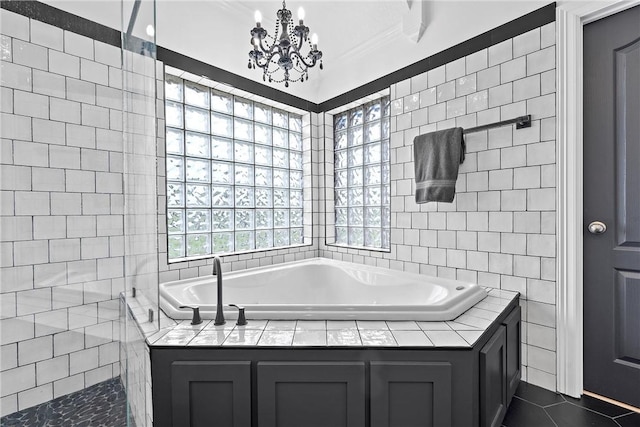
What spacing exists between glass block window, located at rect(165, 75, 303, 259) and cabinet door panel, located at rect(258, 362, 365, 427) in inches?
58.6

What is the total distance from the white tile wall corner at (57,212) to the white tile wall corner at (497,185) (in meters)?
1.97

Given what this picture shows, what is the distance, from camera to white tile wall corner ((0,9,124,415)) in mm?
1184

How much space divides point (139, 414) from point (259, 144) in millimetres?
2197

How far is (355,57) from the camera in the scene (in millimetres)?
2916

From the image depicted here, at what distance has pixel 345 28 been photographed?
277cm

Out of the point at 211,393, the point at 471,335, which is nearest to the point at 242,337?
the point at 211,393

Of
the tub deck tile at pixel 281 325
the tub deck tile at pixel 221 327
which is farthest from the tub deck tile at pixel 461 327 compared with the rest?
the tub deck tile at pixel 221 327

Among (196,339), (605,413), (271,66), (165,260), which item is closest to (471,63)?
(271,66)

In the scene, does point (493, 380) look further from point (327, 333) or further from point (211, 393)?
point (211, 393)

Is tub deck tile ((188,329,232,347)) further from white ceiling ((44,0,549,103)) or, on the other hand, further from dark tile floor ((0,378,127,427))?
white ceiling ((44,0,549,103))

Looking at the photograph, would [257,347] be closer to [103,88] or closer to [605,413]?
[103,88]

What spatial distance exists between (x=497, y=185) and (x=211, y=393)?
1978 mm

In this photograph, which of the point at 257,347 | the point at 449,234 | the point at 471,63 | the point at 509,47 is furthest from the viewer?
the point at 449,234

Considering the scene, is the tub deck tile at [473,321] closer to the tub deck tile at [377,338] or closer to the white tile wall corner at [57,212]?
the tub deck tile at [377,338]
